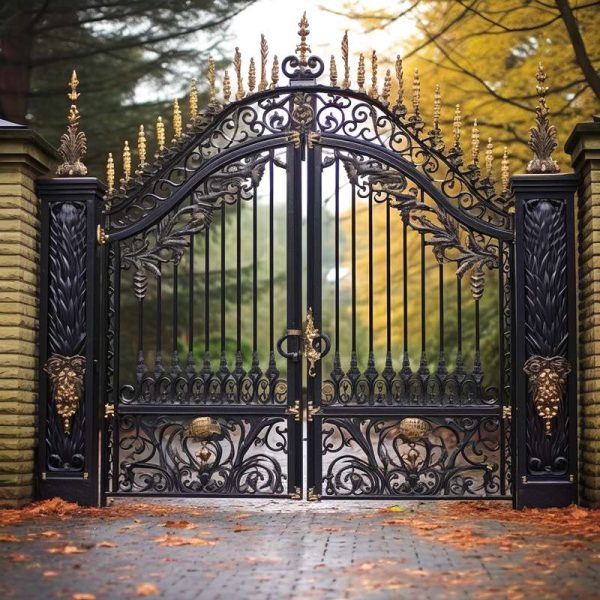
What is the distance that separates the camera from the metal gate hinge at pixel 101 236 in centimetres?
884

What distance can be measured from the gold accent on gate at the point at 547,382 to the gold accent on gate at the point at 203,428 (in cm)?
242

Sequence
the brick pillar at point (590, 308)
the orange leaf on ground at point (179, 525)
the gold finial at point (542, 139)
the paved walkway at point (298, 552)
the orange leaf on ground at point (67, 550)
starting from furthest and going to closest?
the gold finial at point (542, 139), the brick pillar at point (590, 308), the orange leaf on ground at point (179, 525), the orange leaf on ground at point (67, 550), the paved walkway at point (298, 552)

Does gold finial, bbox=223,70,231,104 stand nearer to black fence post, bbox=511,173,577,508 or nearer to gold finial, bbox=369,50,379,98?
gold finial, bbox=369,50,379,98

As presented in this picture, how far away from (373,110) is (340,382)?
2.17 metres

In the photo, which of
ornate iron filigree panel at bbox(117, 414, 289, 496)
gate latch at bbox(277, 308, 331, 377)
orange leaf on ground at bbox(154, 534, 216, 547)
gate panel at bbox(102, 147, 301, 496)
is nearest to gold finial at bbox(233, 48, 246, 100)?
gate panel at bbox(102, 147, 301, 496)

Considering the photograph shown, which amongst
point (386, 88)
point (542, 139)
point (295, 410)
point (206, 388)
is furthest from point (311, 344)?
point (542, 139)

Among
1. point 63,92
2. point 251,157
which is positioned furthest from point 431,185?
point 63,92

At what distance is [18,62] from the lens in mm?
17188

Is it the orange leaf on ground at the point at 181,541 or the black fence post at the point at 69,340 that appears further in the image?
the black fence post at the point at 69,340

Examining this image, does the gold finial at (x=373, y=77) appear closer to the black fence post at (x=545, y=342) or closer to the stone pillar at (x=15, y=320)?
the black fence post at (x=545, y=342)

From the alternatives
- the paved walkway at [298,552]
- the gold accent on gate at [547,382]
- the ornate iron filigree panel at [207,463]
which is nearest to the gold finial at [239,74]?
the ornate iron filigree panel at [207,463]

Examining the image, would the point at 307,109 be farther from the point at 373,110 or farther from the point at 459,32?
the point at 459,32

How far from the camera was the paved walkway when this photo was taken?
546 cm

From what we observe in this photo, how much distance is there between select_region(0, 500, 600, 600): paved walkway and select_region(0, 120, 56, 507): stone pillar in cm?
41
